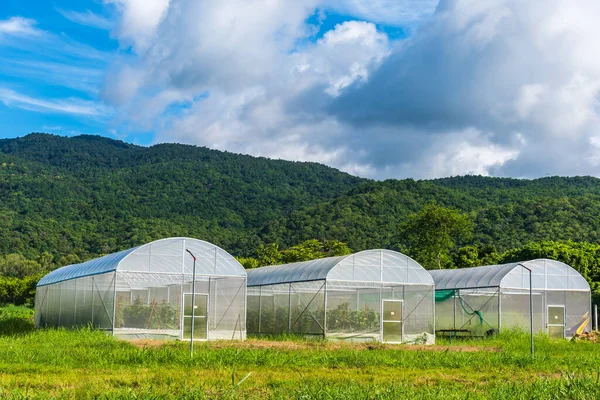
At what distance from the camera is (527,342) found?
27594 millimetres

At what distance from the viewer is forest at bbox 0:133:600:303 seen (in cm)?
5309

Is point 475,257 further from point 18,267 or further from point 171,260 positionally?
point 18,267

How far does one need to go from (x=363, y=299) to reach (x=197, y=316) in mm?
6714

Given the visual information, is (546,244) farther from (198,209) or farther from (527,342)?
(198,209)

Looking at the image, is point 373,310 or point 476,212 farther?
point 476,212

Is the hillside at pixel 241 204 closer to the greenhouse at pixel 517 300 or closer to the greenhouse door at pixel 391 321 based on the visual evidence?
the greenhouse at pixel 517 300

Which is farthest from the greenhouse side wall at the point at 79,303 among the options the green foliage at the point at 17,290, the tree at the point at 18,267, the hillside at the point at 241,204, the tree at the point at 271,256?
the tree at the point at 18,267

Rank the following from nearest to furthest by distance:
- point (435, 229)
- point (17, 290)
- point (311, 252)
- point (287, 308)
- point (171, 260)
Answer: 1. point (171, 260)
2. point (287, 308)
3. point (435, 229)
4. point (311, 252)
5. point (17, 290)

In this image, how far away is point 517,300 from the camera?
32.3 meters

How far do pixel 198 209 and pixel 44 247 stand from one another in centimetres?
1817

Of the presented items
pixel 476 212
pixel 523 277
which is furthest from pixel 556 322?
pixel 476 212

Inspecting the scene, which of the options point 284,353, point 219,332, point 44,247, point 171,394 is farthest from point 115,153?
point 171,394

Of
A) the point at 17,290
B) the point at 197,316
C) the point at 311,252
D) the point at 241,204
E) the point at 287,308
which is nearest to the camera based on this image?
the point at 197,316

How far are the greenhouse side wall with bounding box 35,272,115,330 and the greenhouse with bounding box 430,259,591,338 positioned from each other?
14.3 m
